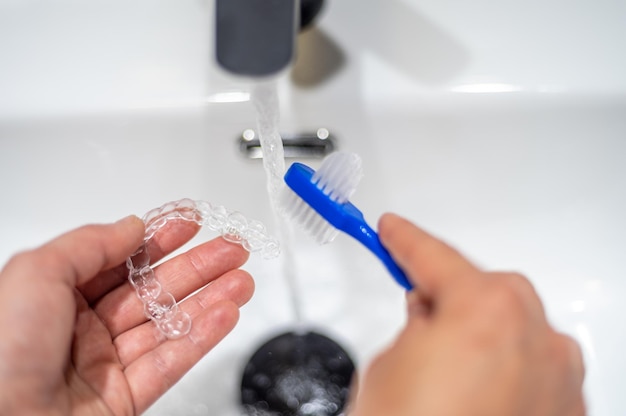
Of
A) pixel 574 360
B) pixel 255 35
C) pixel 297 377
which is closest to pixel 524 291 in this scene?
pixel 574 360

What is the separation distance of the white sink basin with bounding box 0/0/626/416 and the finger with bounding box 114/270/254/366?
0.30ft

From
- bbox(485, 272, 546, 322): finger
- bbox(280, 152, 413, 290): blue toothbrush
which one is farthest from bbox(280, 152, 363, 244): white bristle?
bbox(485, 272, 546, 322): finger

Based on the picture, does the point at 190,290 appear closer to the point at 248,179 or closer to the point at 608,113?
the point at 248,179

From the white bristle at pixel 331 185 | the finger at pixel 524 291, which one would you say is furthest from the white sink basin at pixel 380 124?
the finger at pixel 524 291

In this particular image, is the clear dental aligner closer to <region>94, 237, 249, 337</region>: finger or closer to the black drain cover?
<region>94, 237, 249, 337</region>: finger

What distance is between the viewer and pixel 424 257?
302 mm

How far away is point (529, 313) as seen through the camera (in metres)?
0.29

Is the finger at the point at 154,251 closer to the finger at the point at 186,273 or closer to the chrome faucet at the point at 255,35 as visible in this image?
the finger at the point at 186,273

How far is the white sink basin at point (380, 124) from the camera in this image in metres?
0.50

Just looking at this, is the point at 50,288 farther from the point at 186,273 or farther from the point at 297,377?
the point at 297,377

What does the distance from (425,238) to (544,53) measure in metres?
0.28

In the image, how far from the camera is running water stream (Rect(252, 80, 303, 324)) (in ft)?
1.19

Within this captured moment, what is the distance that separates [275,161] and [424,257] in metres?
0.15

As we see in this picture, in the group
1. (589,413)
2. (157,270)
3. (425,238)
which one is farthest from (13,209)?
(589,413)
